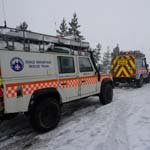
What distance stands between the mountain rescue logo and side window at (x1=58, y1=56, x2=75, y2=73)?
1.33 metres

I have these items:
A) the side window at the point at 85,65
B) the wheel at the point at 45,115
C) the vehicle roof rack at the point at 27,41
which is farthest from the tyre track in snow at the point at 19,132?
the vehicle roof rack at the point at 27,41

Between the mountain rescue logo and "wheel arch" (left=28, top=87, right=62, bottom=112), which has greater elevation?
the mountain rescue logo

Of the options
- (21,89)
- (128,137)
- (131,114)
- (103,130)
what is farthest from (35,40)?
(131,114)

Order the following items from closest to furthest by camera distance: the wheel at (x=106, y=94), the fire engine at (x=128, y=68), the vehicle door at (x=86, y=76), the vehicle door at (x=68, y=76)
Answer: the vehicle door at (x=68, y=76), the vehicle door at (x=86, y=76), the wheel at (x=106, y=94), the fire engine at (x=128, y=68)

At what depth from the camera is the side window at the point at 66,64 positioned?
550cm

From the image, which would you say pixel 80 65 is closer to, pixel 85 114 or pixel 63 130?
pixel 85 114

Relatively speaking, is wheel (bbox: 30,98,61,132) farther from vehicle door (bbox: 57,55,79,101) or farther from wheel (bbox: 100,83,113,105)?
wheel (bbox: 100,83,113,105)

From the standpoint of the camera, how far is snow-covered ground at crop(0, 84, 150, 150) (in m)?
3.95

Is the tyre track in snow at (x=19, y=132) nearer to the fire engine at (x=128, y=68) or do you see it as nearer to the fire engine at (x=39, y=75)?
the fire engine at (x=39, y=75)

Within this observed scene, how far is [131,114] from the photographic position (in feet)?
19.9

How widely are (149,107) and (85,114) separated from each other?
7.93 ft

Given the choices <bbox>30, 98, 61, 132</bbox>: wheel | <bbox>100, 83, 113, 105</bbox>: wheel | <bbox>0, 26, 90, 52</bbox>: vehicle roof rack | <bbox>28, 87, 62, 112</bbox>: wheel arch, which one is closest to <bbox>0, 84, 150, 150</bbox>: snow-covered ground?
<bbox>30, 98, 61, 132</bbox>: wheel

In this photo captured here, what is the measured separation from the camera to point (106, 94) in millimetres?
7816

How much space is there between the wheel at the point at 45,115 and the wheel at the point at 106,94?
9.69ft
